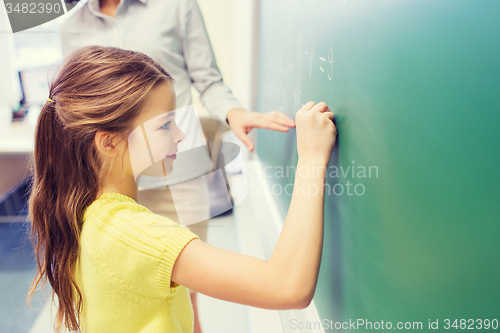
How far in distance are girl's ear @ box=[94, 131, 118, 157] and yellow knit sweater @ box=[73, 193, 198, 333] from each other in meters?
0.06

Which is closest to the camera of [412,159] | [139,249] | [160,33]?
[412,159]

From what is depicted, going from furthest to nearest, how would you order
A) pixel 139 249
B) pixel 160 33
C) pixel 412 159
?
pixel 160 33 < pixel 139 249 < pixel 412 159

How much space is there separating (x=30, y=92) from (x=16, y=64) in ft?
0.61

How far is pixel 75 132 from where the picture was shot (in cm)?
47

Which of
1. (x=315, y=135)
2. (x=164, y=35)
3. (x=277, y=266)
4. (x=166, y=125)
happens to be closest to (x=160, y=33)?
(x=164, y=35)

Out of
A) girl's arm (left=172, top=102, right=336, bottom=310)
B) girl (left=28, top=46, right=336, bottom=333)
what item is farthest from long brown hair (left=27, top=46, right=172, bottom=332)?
girl's arm (left=172, top=102, right=336, bottom=310)

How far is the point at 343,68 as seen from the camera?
17.3 inches

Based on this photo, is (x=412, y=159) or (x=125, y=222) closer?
(x=412, y=159)

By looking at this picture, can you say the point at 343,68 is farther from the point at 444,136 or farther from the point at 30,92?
the point at 30,92

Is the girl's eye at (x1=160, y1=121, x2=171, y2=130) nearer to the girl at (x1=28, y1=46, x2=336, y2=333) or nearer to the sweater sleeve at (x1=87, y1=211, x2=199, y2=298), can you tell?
the girl at (x1=28, y1=46, x2=336, y2=333)

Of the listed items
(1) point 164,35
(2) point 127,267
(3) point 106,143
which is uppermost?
(1) point 164,35

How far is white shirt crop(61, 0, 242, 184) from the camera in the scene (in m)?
0.79

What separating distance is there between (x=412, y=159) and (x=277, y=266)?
185 mm

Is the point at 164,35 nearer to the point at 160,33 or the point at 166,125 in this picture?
the point at 160,33
